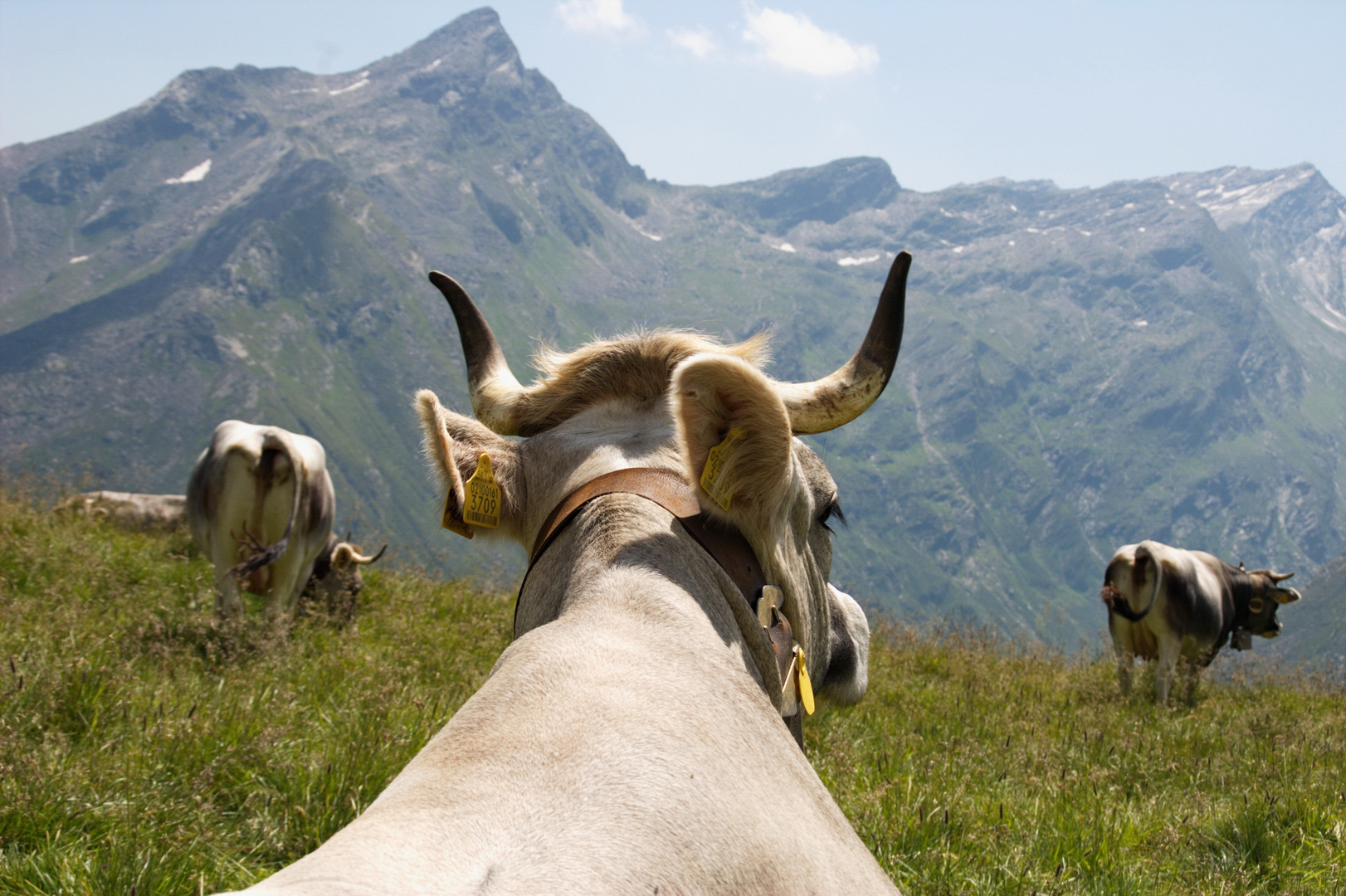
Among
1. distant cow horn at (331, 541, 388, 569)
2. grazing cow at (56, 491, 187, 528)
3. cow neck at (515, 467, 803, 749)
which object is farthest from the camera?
grazing cow at (56, 491, 187, 528)

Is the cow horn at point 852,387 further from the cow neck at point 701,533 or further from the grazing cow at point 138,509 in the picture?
the grazing cow at point 138,509

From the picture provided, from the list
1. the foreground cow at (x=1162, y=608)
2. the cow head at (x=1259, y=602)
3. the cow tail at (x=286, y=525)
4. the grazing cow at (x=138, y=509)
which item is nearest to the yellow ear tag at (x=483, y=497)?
the cow tail at (x=286, y=525)

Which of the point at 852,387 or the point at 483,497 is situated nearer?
the point at 483,497

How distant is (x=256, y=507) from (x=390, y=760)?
4.73 m

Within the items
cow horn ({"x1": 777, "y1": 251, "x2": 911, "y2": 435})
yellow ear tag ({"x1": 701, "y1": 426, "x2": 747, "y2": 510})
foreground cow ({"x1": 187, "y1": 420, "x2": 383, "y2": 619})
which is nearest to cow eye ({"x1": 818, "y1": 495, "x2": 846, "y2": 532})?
cow horn ({"x1": 777, "y1": 251, "x2": 911, "y2": 435})

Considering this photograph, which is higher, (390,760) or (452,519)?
(452,519)

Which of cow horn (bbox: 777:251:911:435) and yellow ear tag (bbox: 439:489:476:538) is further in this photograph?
cow horn (bbox: 777:251:911:435)

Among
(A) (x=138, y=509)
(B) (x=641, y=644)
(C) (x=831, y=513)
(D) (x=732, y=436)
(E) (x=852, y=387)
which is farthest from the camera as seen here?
(A) (x=138, y=509)

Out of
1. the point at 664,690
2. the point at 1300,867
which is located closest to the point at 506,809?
the point at 664,690

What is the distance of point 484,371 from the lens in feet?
10.8

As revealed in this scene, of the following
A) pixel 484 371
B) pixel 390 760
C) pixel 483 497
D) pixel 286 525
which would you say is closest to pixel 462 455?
pixel 483 497

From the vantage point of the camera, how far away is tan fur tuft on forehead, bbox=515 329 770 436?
2.89 metres

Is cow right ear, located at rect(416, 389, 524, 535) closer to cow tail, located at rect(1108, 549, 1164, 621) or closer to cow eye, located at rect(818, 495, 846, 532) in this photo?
cow eye, located at rect(818, 495, 846, 532)

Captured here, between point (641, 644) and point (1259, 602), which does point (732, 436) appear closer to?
point (641, 644)
